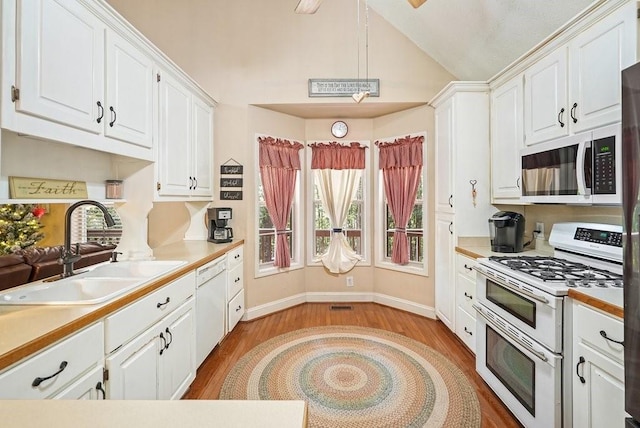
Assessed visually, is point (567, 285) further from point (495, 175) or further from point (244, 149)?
point (244, 149)

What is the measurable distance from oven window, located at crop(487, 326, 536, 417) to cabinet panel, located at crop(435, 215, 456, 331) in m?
0.91

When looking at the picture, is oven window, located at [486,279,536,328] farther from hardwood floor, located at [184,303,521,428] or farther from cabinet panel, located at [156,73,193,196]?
cabinet panel, located at [156,73,193,196]

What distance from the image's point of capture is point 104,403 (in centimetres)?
67

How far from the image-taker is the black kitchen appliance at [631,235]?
1.06 meters

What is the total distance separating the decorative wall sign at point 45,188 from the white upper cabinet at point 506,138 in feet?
10.7

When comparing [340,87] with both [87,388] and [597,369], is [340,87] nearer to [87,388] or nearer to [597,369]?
[597,369]

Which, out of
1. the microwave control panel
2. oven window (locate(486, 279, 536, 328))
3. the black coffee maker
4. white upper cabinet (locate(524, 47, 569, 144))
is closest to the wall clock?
the black coffee maker

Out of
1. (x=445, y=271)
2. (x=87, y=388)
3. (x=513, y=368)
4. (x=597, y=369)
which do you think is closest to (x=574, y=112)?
(x=597, y=369)

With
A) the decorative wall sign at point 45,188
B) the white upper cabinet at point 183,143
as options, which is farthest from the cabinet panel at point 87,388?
the white upper cabinet at point 183,143

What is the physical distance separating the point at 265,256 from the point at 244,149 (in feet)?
4.43

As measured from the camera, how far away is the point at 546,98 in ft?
7.31

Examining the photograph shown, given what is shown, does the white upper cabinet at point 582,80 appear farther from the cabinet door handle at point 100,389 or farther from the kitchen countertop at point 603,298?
the cabinet door handle at point 100,389

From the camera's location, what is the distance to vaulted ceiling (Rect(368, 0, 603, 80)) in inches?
90.4

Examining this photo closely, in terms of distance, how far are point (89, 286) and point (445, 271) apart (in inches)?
120
